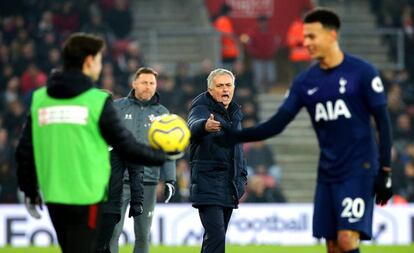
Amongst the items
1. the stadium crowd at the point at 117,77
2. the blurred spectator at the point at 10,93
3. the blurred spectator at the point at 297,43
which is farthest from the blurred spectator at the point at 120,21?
the blurred spectator at the point at 297,43

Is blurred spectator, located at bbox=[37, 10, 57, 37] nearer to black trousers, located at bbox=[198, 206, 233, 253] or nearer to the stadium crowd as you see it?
the stadium crowd

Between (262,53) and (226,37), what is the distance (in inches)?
34.0

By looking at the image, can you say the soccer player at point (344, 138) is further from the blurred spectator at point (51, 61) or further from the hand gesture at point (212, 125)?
the blurred spectator at point (51, 61)

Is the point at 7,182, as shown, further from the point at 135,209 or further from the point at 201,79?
the point at 135,209

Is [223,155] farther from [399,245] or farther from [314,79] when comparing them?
[399,245]

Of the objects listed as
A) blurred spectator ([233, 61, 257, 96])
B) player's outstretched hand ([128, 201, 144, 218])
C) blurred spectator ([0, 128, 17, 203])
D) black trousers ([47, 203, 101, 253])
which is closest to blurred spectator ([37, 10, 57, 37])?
blurred spectator ([0, 128, 17, 203])

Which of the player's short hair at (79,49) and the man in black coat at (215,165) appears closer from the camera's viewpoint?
the player's short hair at (79,49)

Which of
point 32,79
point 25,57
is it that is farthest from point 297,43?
point 25,57

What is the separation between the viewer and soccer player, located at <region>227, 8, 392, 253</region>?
8352 mm

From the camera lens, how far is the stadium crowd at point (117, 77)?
22281mm

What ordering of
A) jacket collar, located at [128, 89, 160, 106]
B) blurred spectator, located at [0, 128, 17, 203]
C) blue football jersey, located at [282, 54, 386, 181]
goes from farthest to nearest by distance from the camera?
1. blurred spectator, located at [0, 128, 17, 203]
2. jacket collar, located at [128, 89, 160, 106]
3. blue football jersey, located at [282, 54, 386, 181]

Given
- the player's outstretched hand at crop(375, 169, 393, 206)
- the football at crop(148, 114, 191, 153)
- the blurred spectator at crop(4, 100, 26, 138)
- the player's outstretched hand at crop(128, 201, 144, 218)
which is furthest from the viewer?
the blurred spectator at crop(4, 100, 26, 138)

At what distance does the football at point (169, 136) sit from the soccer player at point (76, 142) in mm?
528

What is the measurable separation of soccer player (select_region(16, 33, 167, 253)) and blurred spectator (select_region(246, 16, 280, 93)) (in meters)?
16.9
